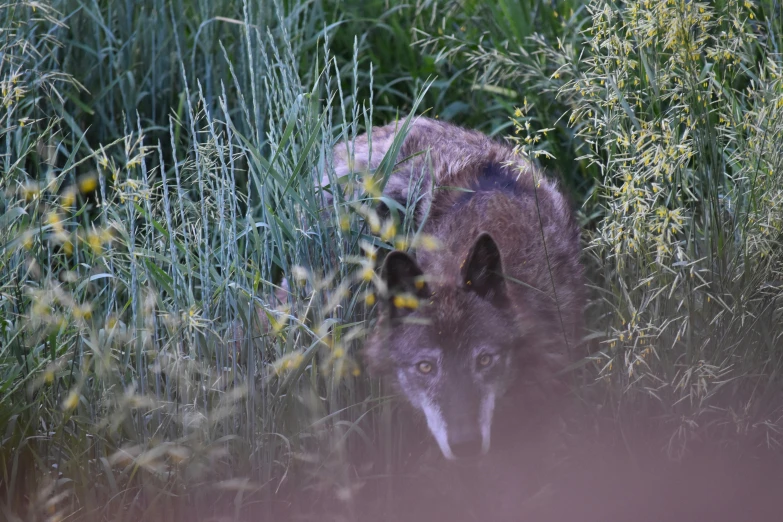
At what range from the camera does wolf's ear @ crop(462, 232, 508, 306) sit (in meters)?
3.67

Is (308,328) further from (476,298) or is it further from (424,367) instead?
(476,298)

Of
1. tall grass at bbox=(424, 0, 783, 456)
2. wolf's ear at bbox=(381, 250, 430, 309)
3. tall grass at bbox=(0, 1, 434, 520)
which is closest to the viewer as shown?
tall grass at bbox=(0, 1, 434, 520)

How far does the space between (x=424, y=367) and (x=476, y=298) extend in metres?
0.36

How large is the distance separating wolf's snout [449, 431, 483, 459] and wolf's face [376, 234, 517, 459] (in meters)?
0.05

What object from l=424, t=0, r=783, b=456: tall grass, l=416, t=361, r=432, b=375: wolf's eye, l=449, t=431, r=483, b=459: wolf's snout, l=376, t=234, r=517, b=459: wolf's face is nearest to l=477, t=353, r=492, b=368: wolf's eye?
l=376, t=234, r=517, b=459: wolf's face

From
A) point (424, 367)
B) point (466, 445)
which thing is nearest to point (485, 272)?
point (424, 367)

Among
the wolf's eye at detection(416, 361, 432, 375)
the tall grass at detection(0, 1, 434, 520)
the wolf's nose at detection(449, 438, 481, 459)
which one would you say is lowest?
the wolf's nose at detection(449, 438, 481, 459)

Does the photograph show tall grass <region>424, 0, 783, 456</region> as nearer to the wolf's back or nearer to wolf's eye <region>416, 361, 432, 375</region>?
the wolf's back

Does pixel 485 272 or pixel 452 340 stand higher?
pixel 485 272

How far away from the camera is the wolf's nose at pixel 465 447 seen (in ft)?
11.2

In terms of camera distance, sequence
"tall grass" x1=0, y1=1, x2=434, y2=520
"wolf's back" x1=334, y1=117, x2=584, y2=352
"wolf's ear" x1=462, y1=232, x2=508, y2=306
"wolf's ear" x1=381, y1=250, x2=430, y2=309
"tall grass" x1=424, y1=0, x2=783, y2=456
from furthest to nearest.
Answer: "wolf's back" x1=334, y1=117, x2=584, y2=352, "wolf's ear" x1=462, y1=232, x2=508, y2=306, "wolf's ear" x1=381, y1=250, x2=430, y2=309, "tall grass" x1=424, y1=0, x2=783, y2=456, "tall grass" x1=0, y1=1, x2=434, y2=520

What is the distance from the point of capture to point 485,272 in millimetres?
3740

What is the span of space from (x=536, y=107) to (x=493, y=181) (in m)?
1.05

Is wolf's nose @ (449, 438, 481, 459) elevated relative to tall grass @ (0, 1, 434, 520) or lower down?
lower down
